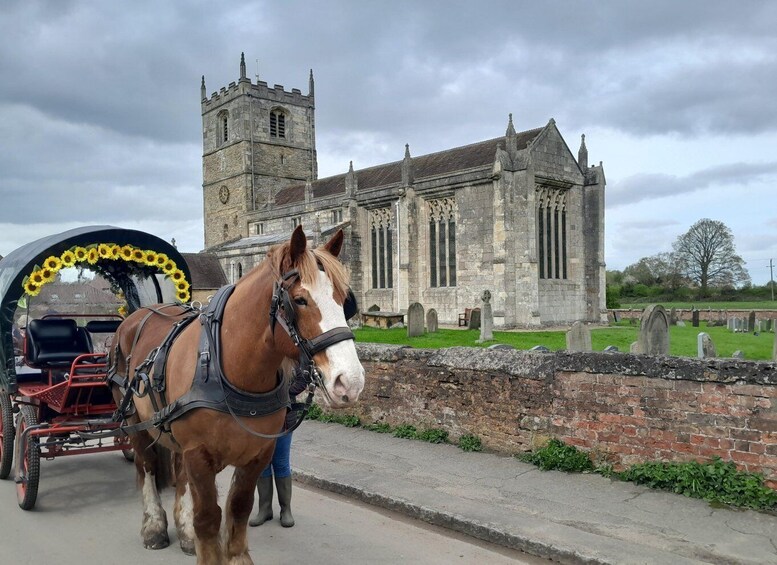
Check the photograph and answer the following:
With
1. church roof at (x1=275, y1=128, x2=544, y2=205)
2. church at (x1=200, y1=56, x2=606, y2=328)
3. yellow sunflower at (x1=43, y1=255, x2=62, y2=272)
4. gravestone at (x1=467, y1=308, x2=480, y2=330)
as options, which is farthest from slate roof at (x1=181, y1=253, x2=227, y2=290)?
yellow sunflower at (x1=43, y1=255, x2=62, y2=272)

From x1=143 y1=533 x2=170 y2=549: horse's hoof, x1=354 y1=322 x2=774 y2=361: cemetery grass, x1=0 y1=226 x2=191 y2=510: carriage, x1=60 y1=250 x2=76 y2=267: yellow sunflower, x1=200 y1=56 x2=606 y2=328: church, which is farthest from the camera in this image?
x1=200 y1=56 x2=606 y2=328: church

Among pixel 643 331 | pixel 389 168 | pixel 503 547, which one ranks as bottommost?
pixel 503 547

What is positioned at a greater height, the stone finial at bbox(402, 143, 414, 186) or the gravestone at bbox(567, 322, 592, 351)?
the stone finial at bbox(402, 143, 414, 186)

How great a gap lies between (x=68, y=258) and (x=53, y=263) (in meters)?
0.14

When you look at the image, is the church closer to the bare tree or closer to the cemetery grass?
the cemetery grass

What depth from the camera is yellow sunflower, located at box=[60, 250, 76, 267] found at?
224 inches

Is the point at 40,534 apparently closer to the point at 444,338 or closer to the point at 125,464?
the point at 125,464

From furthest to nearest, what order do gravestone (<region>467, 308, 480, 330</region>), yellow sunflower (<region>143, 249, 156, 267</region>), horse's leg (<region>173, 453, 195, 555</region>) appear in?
gravestone (<region>467, 308, 480, 330</region>), yellow sunflower (<region>143, 249, 156, 267</region>), horse's leg (<region>173, 453, 195, 555</region>)

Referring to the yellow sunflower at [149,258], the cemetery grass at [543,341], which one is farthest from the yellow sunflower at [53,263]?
the cemetery grass at [543,341]

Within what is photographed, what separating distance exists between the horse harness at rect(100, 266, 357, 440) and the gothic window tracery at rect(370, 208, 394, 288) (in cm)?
2727

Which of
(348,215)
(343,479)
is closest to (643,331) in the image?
(343,479)

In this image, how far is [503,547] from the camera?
4672 millimetres

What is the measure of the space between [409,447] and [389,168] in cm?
2955

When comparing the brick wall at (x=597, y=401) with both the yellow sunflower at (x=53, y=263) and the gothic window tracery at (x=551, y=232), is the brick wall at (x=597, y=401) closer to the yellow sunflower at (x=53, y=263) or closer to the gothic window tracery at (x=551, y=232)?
the yellow sunflower at (x=53, y=263)
